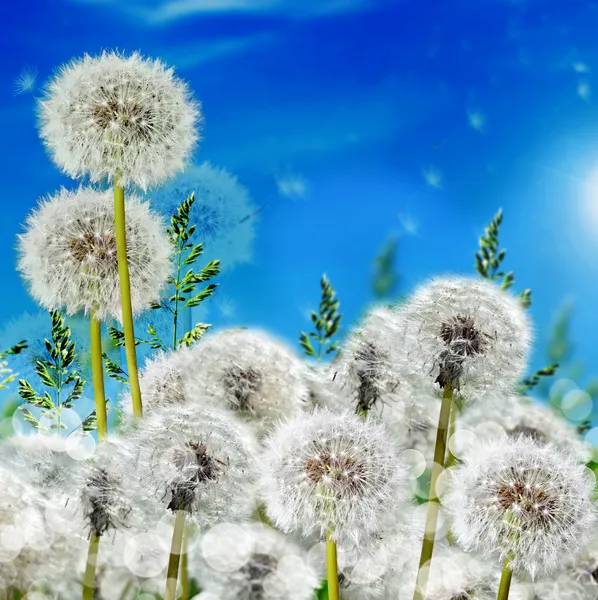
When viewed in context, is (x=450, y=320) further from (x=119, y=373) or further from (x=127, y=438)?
(x=119, y=373)

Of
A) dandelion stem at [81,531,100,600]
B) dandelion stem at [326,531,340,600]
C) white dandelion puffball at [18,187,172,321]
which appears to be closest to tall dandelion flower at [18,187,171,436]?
white dandelion puffball at [18,187,172,321]

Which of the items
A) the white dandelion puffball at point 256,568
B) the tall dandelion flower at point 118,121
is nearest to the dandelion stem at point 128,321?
the tall dandelion flower at point 118,121

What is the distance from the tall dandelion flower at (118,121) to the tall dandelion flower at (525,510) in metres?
0.36

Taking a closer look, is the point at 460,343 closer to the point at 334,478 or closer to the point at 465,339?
the point at 465,339

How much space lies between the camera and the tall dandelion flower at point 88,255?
84 cm

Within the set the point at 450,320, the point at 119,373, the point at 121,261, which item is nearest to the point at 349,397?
the point at 450,320

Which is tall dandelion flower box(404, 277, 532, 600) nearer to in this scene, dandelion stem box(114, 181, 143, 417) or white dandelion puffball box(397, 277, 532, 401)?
white dandelion puffball box(397, 277, 532, 401)

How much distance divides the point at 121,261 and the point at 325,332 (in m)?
0.45

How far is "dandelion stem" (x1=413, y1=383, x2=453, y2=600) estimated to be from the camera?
630mm

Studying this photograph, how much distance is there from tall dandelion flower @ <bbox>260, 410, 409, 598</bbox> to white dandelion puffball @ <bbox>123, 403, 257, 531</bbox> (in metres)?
0.02

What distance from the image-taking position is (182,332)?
3.58 ft

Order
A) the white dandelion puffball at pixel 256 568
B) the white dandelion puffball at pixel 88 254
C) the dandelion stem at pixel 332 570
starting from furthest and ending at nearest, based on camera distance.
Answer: the white dandelion puffball at pixel 88 254
the white dandelion puffball at pixel 256 568
the dandelion stem at pixel 332 570

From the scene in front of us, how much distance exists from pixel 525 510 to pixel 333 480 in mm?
142

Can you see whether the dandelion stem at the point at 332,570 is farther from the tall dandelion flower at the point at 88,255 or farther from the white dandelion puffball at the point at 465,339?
the tall dandelion flower at the point at 88,255
